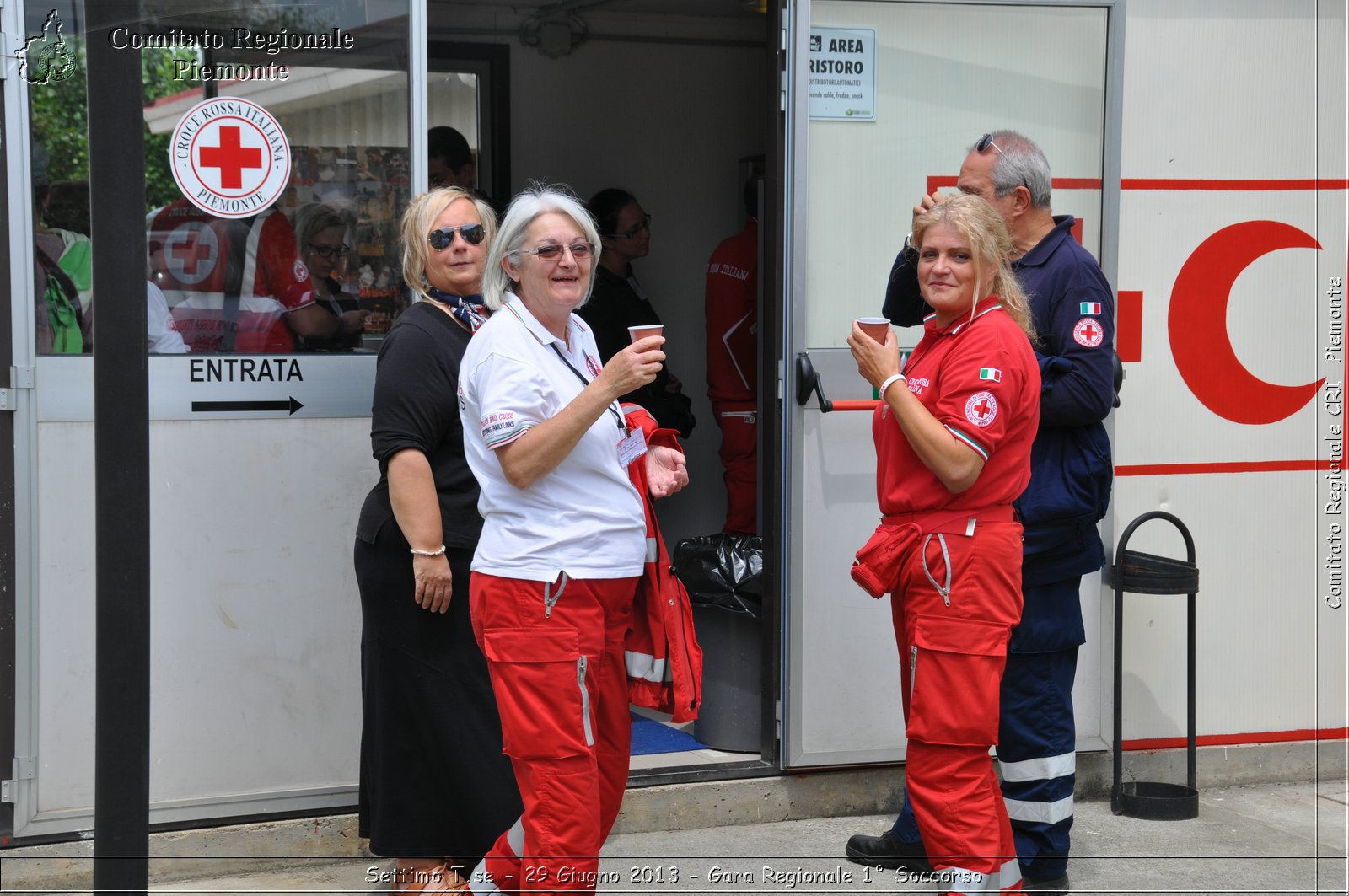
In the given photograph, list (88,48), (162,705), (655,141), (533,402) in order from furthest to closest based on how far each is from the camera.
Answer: (655,141) → (162,705) → (533,402) → (88,48)

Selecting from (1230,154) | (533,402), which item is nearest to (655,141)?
(1230,154)

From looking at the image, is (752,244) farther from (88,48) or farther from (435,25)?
(88,48)

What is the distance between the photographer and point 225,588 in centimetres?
383

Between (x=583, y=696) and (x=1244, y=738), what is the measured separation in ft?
9.86

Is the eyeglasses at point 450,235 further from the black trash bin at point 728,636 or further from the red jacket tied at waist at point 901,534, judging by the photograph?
the black trash bin at point 728,636

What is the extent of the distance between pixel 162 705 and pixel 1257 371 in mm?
3699

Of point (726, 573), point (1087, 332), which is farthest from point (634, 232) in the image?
point (1087, 332)

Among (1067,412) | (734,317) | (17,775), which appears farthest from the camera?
(734,317)

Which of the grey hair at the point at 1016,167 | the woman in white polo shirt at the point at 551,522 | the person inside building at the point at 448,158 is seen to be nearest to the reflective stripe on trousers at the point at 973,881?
the woman in white polo shirt at the point at 551,522

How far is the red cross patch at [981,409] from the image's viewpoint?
9.87 feet

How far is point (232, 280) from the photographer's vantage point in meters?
3.79

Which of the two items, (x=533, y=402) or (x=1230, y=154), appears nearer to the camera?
(x=533, y=402)

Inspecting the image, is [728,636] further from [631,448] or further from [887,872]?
[631,448]

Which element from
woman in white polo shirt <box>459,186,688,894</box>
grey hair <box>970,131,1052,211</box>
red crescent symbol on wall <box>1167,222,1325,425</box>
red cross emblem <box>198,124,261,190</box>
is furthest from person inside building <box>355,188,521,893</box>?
red crescent symbol on wall <box>1167,222,1325,425</box>
